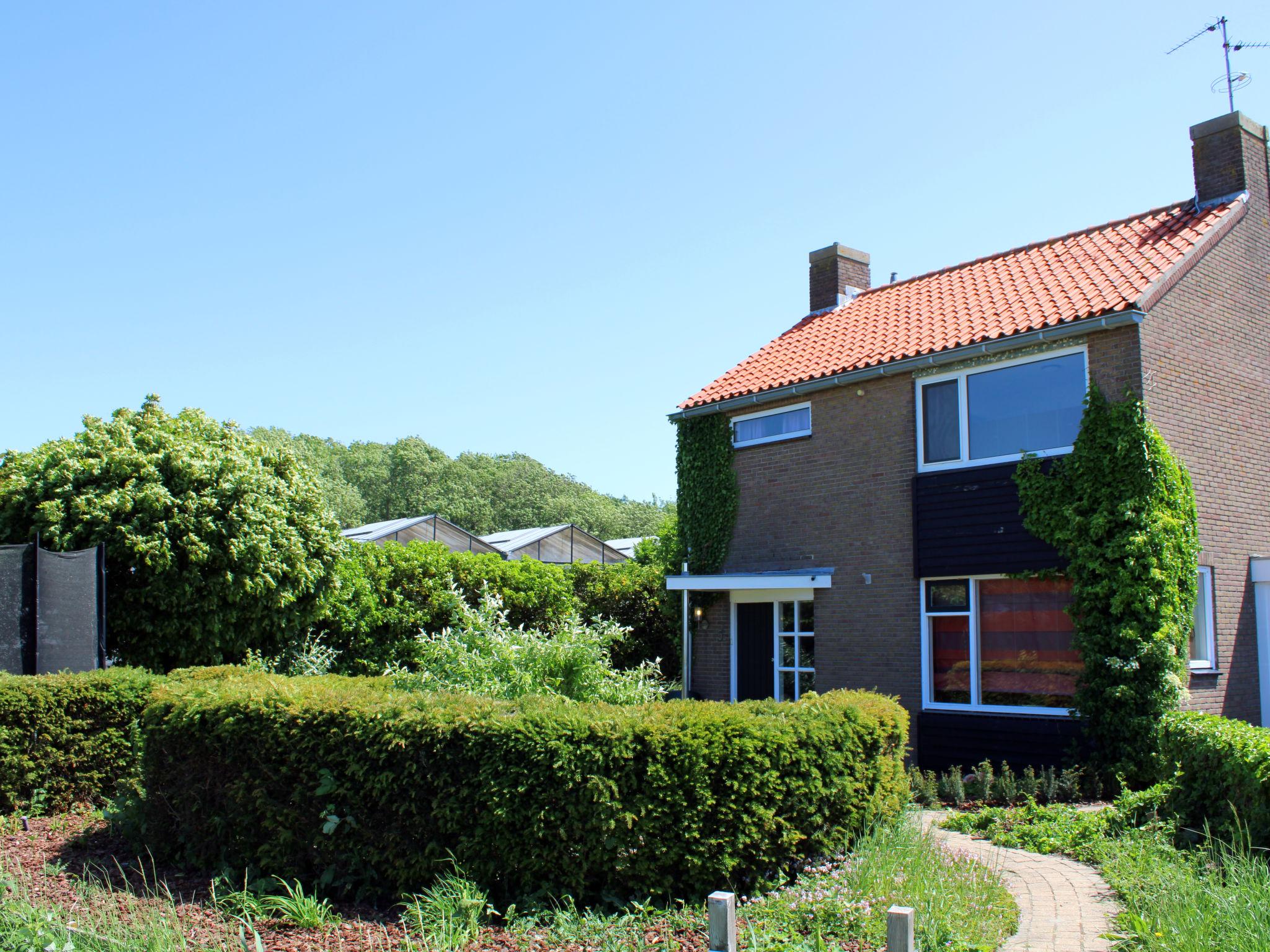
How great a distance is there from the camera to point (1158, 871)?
6.57 meters

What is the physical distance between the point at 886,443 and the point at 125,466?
9.92 meters

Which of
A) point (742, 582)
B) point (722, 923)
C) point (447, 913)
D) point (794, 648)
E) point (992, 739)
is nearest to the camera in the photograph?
point (722, 923)

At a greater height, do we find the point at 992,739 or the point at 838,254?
the point at 838,254

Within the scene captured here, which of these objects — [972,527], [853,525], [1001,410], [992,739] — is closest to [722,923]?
[992,739]

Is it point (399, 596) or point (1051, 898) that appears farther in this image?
point (399, 596)

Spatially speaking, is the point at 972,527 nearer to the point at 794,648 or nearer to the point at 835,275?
the point at 794,648

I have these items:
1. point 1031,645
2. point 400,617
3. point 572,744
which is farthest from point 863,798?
point 400,617

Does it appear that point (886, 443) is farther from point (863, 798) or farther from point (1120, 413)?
point (863, 798)

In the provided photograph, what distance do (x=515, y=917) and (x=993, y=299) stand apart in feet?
37.3

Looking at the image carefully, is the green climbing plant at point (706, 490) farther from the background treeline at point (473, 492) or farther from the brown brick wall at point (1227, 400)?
the background treeline at point (473, 492)

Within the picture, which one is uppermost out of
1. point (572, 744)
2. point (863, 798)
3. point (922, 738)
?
point (572, 744)

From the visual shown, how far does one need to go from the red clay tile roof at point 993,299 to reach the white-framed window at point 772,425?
0.48 meters

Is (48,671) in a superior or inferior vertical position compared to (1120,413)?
inferior

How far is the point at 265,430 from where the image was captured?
7506cm
